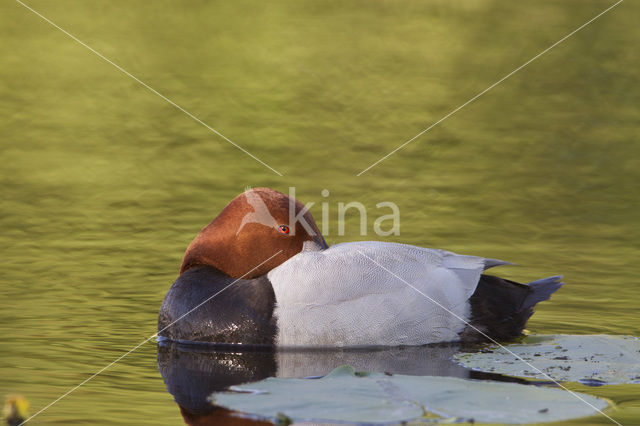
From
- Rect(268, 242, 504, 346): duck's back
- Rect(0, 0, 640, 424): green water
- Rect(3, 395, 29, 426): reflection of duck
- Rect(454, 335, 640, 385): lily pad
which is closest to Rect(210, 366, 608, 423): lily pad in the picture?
Rect(0, 0, 640, 424): green water

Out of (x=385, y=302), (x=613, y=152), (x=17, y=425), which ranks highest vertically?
(x=613, y=152)

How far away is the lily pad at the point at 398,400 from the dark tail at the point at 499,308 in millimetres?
1477

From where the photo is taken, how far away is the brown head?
718cm

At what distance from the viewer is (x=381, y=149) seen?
13188mm

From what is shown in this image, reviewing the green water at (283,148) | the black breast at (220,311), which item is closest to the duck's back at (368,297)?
the black breast at (220,311)

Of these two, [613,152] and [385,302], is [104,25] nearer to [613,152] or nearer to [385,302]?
[613,152]

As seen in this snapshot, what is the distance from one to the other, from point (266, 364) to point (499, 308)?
186cm

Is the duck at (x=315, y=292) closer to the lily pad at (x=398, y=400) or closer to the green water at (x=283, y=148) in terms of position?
the green water at (x=283, y=148)

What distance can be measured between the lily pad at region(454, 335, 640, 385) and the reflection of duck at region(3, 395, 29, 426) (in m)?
2.78

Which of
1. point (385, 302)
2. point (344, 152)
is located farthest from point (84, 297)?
point (344, 152)

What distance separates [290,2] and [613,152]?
10.5m

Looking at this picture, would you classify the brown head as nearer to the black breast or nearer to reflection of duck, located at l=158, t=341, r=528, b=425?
the black breast

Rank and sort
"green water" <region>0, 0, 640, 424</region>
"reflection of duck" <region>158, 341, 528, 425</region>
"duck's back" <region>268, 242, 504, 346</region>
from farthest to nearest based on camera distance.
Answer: "green water" <region>0, 0, 640, 424</region> → "duck's back" <region>268, 242, 504, 346</region> → "reflection of duck" <region>158, 341, 528, 425</region>

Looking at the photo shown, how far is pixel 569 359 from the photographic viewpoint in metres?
6.43
